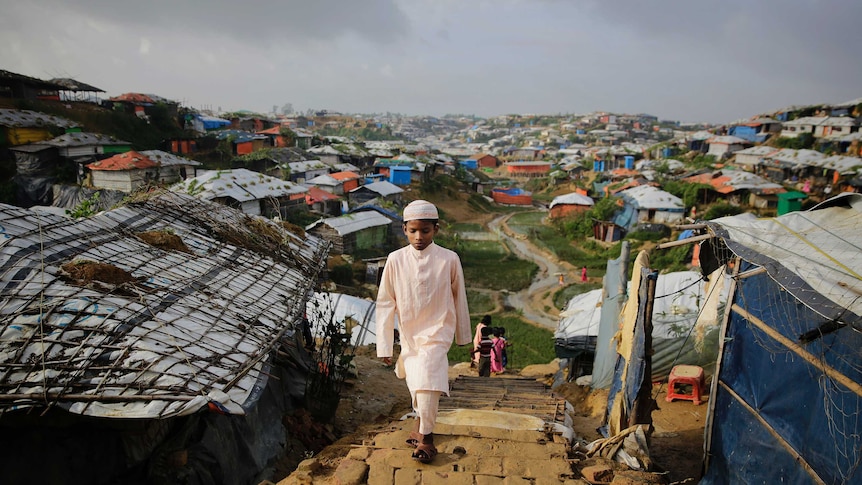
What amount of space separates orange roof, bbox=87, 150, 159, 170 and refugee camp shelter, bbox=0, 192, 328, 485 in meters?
21.9

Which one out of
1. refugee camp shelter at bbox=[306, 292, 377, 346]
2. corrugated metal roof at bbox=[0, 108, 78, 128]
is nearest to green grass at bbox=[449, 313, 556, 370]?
refugee camp shelter at bbox=[306, 292, 377, 346]

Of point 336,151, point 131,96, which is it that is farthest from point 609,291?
point 131,96

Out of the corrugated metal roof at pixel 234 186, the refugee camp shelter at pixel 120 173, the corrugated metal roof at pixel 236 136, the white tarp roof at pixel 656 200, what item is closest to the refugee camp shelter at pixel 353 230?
the corrugated metal roof at pixel 234 186

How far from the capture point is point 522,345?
18328 millimetres

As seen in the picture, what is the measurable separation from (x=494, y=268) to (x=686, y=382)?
65.9 ft

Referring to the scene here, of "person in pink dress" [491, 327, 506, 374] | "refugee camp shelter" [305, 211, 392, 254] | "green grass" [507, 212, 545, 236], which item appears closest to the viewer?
"person in pink dress" [491, 327, 506, 374]

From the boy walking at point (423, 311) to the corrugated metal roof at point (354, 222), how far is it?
20758mm

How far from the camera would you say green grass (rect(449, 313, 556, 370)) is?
1691 cm

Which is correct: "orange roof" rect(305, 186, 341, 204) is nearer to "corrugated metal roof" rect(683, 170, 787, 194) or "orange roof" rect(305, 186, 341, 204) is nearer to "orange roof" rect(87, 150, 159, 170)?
"orange roof" rect(87, 150, 159, 170)

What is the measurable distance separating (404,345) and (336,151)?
45.8m

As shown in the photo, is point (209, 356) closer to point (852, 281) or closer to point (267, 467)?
point (267, 467)

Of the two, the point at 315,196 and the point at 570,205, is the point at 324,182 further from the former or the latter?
the point at 570,205

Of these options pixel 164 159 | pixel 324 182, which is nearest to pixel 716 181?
pixel 324 182

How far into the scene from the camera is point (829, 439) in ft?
12.3
